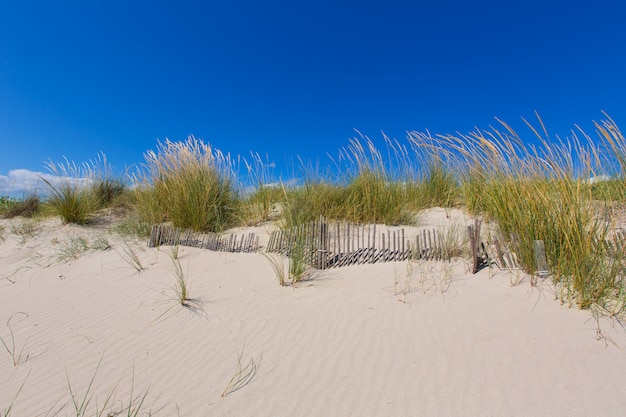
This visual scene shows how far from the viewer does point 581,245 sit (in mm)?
2467

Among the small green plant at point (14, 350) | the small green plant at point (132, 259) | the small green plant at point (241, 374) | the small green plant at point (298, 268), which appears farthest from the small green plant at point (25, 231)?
the small green plant at point (241, 374)

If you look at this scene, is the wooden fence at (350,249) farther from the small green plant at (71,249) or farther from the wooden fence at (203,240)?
the small green plant at (71,249)

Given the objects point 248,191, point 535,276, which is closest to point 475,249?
point 535,276

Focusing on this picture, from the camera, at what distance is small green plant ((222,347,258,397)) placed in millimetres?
1716

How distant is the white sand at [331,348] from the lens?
1579mm

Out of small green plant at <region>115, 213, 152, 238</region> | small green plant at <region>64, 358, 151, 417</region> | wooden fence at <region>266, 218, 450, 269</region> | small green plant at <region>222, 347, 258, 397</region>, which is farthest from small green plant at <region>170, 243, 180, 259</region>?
small green plant at <region>222, 347, 258, 397</region>

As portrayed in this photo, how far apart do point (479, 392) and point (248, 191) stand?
18.2 ft

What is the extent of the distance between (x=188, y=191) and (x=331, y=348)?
4.51 metres

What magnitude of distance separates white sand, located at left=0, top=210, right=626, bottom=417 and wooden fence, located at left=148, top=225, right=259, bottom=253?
103 cm

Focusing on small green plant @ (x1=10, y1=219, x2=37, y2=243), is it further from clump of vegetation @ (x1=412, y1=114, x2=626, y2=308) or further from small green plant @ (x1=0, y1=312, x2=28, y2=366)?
clump of vegetation @ (x1=412, y1=114, x2=626, y2=308)

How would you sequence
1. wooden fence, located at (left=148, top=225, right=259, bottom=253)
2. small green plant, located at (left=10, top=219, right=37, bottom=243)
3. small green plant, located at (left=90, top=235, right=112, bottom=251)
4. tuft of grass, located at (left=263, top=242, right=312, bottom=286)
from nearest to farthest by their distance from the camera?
tuft of grass, located at (left=263, top=242, right=312, bottom=286), wooden fence, located at (left=148, top=225, right=259, bottom=253), small green plant, located at (left=90, top=235, right=112, bottom=251), small green plant, located at (left=10, top=219, right=37, bottom=243)

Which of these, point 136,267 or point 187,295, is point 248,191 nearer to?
point 136,267

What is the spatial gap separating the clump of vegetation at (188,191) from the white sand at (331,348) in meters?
2.18

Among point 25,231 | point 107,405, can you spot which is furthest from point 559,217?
point 25,231
